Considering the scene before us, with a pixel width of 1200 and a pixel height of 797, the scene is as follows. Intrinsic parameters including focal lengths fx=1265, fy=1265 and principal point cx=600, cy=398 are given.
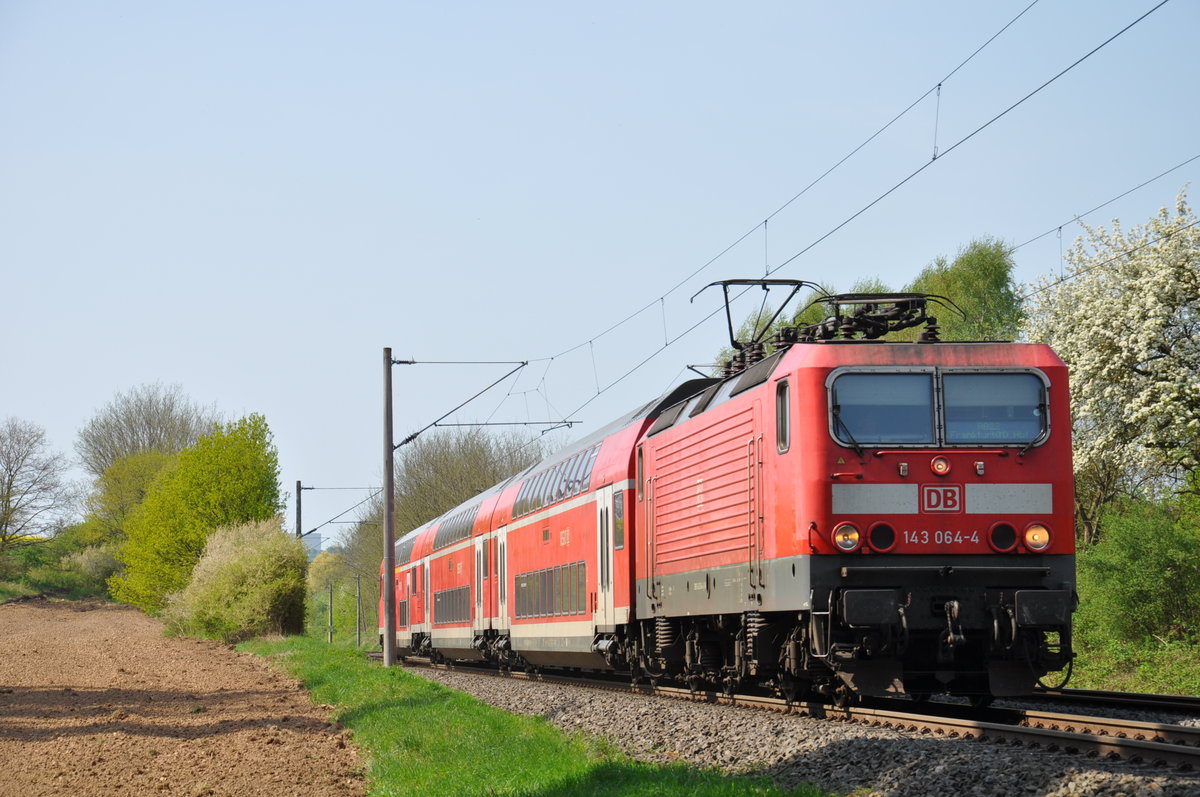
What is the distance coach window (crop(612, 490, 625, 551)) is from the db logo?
6282mm

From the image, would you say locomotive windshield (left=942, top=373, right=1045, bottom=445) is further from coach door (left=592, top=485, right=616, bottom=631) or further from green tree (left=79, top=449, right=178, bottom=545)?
green tree (left=79, top=449, right=178, bottom=545)

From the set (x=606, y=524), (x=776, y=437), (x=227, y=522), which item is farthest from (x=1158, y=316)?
(x=227, y=522)

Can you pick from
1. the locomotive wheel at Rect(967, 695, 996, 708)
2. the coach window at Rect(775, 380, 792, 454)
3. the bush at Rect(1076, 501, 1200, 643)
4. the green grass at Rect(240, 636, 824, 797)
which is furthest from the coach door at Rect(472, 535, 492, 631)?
the locomotive wheel at Rect(967, 695, 996, 708)

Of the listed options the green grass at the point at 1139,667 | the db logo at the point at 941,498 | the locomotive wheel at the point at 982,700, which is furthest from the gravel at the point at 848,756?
the green grass at the point at 1139,667

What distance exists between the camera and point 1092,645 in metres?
21.8

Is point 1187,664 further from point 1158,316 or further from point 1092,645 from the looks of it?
point 1158,316

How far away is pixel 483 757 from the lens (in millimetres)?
10453

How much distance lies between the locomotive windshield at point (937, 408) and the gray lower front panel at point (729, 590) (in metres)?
1.31

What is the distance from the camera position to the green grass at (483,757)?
840cm

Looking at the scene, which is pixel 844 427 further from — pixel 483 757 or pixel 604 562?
pixel 604 562

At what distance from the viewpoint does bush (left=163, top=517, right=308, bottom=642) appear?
40969 millimetres

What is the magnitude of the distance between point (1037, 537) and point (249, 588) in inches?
1340

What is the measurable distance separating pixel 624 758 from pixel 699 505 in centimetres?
408

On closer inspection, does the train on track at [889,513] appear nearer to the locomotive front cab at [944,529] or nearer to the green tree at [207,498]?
the locomotive front cab at [944,529]
